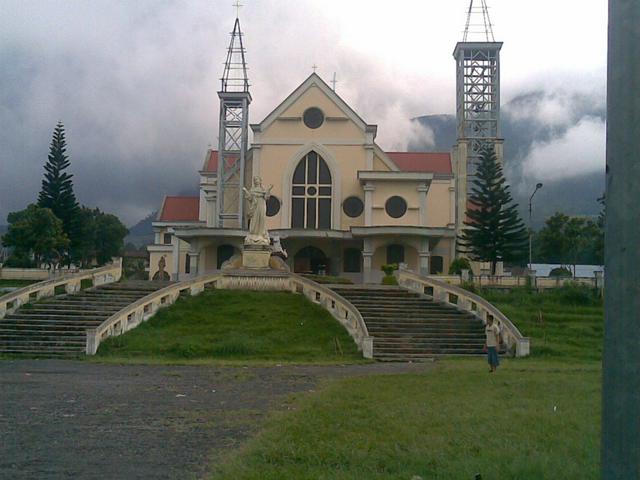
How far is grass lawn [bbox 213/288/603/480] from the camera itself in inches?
224

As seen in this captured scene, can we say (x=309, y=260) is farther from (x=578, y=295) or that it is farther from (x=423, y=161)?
(x=578, y=295)

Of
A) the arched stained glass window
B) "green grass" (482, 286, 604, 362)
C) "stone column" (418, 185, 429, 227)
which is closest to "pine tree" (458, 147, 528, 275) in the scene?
"stone column" (418, 185, 429, 227)

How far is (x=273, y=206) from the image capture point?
38.4 meters

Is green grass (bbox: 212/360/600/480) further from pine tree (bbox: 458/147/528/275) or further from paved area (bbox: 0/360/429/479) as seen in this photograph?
pine tree (bbox: 458/147/528/275)

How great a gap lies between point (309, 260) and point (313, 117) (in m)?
7.88

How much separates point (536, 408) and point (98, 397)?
6029 millimetres

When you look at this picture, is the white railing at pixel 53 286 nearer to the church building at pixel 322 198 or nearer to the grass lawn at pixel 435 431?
the church building at pixel 322 198

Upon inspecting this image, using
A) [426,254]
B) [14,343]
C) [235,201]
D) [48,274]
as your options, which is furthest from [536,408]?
[235,201]

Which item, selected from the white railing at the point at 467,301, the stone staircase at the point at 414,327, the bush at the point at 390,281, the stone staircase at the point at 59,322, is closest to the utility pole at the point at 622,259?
the stone staircase at the point at 414,327

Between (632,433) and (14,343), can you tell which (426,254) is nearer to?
(14,343)

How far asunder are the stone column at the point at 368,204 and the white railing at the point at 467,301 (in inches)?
399

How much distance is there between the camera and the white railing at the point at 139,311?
58.8 ft

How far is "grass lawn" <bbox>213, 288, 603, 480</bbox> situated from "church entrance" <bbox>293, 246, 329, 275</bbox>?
25.4 meters

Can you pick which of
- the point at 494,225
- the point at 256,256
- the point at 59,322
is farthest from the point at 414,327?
the point at 494,225
